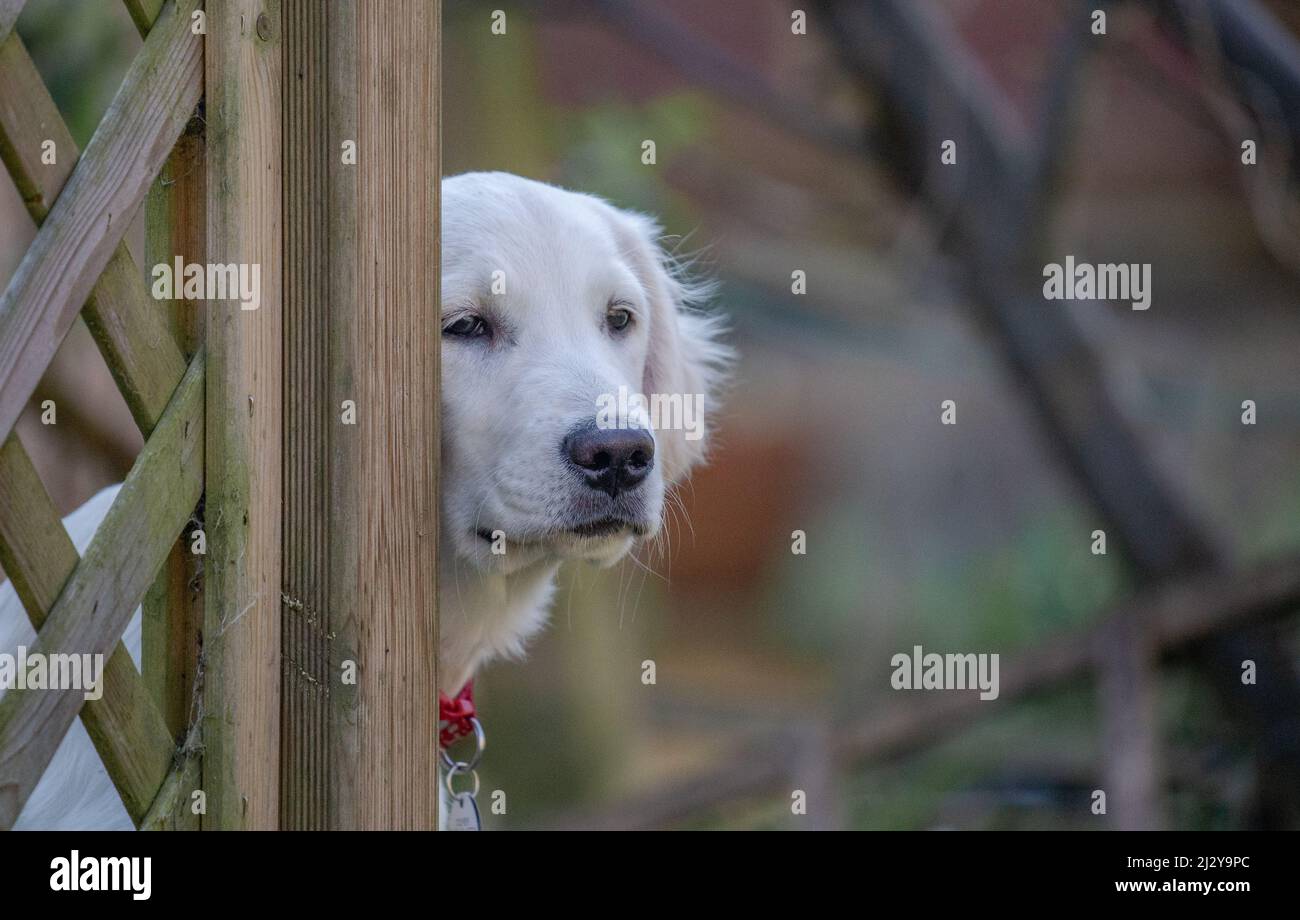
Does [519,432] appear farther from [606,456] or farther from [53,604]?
[53,604]

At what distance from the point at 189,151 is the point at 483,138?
5.47 meters

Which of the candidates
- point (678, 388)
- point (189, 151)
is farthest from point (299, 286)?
point (678, 388)

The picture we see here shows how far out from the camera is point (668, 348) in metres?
3.29

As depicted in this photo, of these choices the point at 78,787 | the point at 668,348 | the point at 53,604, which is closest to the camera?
the point at 53,604

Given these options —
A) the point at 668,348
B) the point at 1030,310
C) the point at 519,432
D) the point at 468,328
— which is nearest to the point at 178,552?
the point at 519,432

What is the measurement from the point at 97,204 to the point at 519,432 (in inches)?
40.7

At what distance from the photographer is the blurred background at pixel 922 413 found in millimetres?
5684

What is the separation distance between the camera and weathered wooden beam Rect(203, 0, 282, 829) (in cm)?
181

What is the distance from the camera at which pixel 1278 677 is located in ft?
19.3

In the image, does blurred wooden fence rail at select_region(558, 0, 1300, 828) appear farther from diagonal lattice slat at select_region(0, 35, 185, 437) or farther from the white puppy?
diagonal lattice slat at select_region(0, 35, 185, 437)

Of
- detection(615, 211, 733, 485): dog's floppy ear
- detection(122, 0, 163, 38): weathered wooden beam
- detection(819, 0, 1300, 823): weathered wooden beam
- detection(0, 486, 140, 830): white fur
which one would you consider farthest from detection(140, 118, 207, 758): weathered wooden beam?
detection(819, 0, 1300, 823): weathered wooden beam
